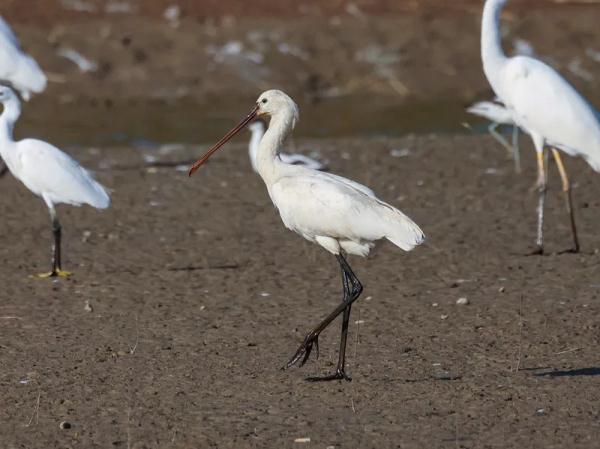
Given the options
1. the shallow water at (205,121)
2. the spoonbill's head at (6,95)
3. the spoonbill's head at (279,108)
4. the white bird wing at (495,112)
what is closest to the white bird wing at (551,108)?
the white bird wing at (495,112)

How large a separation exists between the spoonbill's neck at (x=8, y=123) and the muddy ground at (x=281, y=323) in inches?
30.6

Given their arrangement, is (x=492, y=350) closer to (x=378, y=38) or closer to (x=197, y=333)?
(x=197, y=333)

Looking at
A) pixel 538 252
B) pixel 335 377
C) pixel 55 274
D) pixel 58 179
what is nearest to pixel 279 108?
pixel 335 377

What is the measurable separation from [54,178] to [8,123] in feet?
A: 3.48

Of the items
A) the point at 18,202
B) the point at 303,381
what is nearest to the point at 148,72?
the point at 18,202

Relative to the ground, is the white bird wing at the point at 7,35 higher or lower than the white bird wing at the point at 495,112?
lower

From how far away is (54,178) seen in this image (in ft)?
32.6

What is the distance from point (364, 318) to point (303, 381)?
4.87ft

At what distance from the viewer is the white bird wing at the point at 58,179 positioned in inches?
388

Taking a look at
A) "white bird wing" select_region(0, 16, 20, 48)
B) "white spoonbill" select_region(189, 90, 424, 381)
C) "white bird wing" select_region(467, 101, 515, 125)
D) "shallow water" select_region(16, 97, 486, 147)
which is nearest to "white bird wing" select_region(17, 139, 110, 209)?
"white spoonbill" select_region(189, 90, 424, 381)

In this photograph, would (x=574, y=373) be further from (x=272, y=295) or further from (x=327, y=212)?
(x=272, y=295)

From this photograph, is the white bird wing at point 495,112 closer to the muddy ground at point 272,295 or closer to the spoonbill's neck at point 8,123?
the muddy ground at point 272,295

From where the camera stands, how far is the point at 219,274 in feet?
31.7

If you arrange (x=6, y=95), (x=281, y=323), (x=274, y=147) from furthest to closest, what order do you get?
(x=6, y=95)
(x=281, y=323)
(x=274, y=147)
